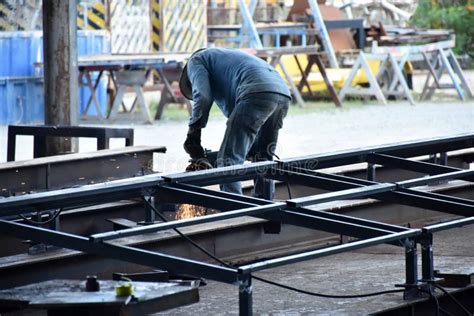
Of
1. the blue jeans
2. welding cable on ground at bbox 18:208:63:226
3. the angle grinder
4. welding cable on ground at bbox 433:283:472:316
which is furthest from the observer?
the blue jeans

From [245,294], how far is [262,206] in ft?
3.76

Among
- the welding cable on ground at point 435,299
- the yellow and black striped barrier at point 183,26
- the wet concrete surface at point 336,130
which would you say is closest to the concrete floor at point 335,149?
the wet concrete surface at point 336,130

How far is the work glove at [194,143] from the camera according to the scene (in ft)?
28.9

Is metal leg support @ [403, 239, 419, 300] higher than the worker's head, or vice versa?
the worker's head

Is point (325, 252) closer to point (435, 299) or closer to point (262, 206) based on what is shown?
point (262, 206)

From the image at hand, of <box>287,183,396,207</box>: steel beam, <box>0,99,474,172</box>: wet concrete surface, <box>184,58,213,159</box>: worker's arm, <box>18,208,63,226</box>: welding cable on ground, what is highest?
<box>184,58,213,159</box>: worker's arm

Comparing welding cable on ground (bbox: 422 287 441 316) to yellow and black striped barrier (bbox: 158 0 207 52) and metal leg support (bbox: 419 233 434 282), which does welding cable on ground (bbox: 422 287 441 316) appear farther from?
yellow and black striped barrier (bbox: 158 0 207 52)

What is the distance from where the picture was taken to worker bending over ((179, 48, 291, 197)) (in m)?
8.85

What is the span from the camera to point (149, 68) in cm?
1745

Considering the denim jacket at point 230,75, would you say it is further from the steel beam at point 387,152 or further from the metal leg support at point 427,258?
the metal leg support at point 427,258

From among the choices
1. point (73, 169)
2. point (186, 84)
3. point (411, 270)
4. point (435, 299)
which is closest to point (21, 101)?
point (73, 169)

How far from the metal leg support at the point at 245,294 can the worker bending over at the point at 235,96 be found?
3263 millimetres

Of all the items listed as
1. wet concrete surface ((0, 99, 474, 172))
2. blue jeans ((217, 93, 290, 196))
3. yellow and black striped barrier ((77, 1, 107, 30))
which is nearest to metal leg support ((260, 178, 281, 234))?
blue jeans ((217, 93, 290, 196))

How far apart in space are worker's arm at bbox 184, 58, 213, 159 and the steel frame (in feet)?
3.27
